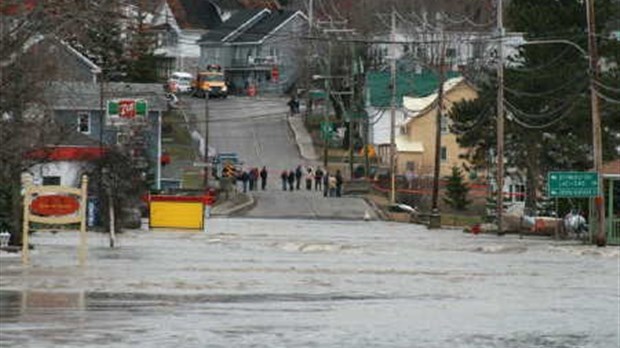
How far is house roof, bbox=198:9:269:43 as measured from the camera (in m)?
150

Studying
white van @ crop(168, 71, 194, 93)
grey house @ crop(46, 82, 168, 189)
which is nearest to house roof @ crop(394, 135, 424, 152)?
white van @ crop(168, 71, 194, 93)

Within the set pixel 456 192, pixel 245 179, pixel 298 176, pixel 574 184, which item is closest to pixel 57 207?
pixel 574 184

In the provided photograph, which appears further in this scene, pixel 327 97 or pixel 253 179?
pixel 327 97

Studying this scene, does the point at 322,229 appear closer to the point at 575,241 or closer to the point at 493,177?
the point at 575,241

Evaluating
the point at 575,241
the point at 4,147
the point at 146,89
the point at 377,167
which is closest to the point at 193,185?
the point at 146,89

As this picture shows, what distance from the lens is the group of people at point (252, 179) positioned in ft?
312

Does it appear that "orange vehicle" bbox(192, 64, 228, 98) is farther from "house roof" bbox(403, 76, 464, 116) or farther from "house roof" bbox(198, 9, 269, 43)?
"house roof" bbox(403, 76, 464, 116)

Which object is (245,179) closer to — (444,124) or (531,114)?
(531,114)

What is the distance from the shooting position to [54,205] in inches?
1462

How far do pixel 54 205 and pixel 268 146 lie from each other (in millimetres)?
78489

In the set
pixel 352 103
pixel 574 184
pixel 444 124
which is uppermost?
pixel 352 103

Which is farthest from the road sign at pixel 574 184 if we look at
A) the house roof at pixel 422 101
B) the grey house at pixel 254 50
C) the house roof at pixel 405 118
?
the grey house at pixel 254 50

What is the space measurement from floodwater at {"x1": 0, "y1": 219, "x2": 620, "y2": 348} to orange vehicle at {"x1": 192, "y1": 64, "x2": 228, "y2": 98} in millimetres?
77422

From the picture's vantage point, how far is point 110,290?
2931 cm
